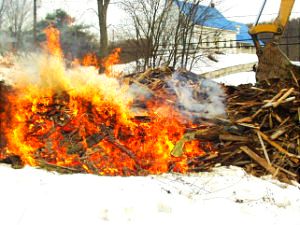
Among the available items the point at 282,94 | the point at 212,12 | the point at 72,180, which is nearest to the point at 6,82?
the point at 72,180

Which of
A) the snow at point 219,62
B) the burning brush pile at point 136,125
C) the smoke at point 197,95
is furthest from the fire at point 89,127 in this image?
the snow at point 219,62

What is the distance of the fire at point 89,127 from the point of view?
6574mm

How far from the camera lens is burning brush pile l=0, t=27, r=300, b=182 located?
6547 millimetres

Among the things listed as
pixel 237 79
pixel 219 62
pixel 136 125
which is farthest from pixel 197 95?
pixel 219 62

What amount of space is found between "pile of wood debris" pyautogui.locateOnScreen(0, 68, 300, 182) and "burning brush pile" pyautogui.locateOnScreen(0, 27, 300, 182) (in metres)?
0.02

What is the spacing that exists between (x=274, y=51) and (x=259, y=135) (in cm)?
260

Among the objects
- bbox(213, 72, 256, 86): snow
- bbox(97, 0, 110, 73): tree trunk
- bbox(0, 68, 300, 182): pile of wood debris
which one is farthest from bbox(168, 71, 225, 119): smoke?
bbox(213, 72, 256, 86): snow

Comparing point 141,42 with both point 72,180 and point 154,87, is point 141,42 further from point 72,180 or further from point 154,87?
point 72,180

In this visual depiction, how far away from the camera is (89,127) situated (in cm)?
714

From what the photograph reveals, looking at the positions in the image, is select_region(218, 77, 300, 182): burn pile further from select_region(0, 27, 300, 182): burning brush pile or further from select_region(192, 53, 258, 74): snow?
select_region(192, 53, 258, 74): snow

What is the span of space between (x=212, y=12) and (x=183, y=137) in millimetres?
24950

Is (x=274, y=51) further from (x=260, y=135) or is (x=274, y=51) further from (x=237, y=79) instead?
(x=237, y=79)

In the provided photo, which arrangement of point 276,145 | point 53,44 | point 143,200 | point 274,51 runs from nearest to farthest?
point 143,200
point 276,145
point 274,51
point 53,44

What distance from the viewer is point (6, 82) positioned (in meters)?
7.85
